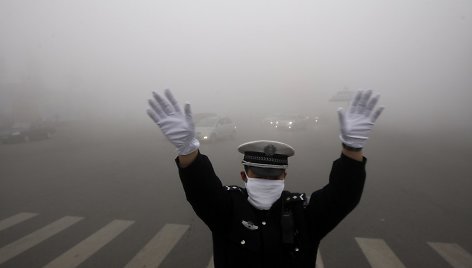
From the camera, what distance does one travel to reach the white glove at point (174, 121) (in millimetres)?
1890

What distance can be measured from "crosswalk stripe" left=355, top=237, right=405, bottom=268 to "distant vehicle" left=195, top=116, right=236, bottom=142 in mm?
13980

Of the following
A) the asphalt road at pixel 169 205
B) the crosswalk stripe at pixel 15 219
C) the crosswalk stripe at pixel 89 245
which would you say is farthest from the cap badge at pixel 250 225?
the crosswalk stripe at pixel 15 219

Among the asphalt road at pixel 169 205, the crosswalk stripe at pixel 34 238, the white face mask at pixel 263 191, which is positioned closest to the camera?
the white face mask at pixel 263 191

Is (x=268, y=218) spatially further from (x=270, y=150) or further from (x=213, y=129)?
(x=213, y=129)

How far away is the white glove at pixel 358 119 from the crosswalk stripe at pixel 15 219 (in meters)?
6.89

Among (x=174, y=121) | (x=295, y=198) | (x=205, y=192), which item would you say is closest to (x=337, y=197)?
(x=295, y=198)

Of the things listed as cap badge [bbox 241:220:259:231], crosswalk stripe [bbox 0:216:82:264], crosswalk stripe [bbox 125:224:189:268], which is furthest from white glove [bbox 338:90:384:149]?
crosswalk stripe [bbox 0:216:82:264]

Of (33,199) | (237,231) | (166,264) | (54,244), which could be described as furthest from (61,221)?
(237,231)

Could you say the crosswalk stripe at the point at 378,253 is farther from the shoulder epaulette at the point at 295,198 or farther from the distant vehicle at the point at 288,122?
the distant vehicle at the point at 288,122

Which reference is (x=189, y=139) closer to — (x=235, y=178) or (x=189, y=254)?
(x=189, y=254)

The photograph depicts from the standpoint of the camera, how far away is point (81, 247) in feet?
18.1

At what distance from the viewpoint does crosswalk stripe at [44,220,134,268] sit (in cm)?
493

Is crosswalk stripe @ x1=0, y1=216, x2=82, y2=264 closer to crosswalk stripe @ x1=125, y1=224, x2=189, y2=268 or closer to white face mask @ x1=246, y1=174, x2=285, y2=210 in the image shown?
crosswalk stripe @ x1=125, y1=224, x2=189, y2=268

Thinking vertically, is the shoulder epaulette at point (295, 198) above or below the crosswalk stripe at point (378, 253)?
above
